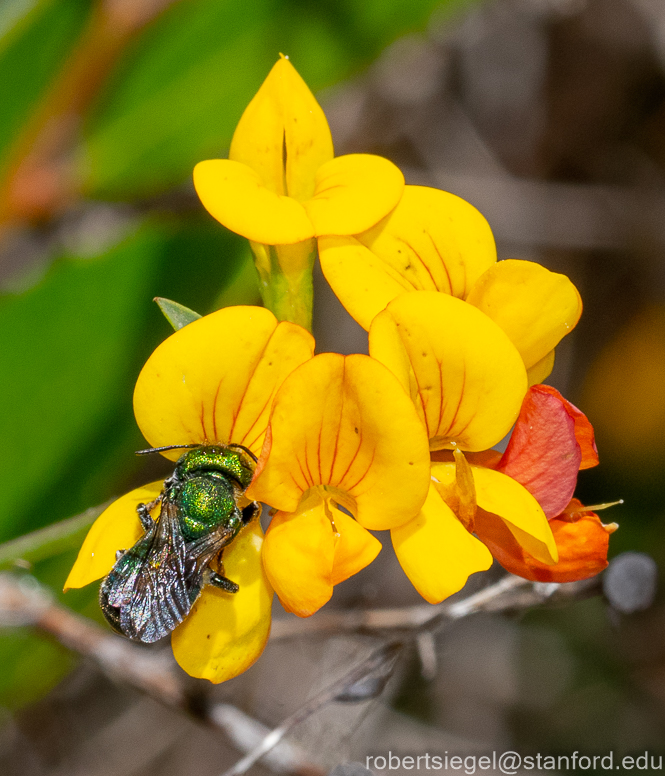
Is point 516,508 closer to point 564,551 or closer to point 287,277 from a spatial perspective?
point 564,551

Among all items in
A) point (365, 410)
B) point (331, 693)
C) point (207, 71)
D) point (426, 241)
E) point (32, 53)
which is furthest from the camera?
point (207, 71)

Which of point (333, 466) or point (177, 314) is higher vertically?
point (177, 314)

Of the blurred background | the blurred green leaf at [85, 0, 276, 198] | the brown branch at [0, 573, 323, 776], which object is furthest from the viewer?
the blurred green leaf at [85, 0, 276, 198]

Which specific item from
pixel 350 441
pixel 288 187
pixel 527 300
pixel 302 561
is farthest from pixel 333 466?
pixel 288 187

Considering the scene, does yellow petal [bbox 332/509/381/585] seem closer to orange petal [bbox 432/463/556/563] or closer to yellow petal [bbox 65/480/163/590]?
orange petal [bbox 432/463/556/563]

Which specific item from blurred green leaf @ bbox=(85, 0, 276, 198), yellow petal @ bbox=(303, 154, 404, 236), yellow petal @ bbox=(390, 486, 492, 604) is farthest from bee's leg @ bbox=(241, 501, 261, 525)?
blurred green leaf @ bbox=(85, 0, 276, 198)

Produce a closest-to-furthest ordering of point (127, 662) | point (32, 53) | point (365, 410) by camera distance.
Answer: point (365, 410) < point (127, 662) < point (32, 53)

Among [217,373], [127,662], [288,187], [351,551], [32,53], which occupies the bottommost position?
[127,662]

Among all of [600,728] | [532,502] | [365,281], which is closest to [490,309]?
[365,281]
